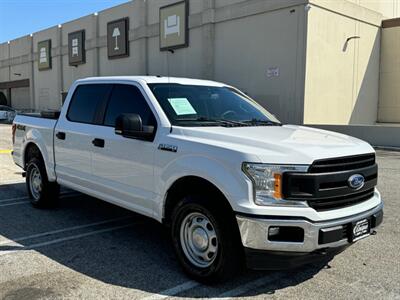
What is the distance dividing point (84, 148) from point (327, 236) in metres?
3.37

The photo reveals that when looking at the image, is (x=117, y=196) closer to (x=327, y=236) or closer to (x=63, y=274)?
(x=63, y=274)

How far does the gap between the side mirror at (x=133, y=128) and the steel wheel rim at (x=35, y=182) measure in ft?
9.37

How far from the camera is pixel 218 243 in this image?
4.00 m

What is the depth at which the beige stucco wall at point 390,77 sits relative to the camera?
2773cm

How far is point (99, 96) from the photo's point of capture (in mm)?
5977

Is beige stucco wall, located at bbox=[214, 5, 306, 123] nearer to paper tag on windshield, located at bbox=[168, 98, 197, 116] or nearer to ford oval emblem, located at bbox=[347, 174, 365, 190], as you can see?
paper tag on windshield, located at bbox=[168, 98, 197, 116]

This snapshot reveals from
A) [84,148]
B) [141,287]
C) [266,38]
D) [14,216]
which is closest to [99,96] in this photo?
[84,148]

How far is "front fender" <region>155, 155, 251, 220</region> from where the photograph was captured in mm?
3785

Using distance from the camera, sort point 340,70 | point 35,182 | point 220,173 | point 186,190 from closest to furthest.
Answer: point 220,173
point 186,190
point 35,182
point 340,70

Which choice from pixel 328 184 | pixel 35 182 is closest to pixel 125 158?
pixel 328 184

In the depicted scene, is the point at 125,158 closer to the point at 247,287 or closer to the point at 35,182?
the point at 247,287

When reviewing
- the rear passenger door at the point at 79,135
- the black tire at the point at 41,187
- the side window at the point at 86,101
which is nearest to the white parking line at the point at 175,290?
the rear passenger door at the point at 79,135

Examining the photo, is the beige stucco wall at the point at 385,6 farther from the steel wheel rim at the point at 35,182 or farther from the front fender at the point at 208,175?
the front fender at the point at 208,175

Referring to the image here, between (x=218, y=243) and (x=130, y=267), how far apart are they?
45.5 inches
